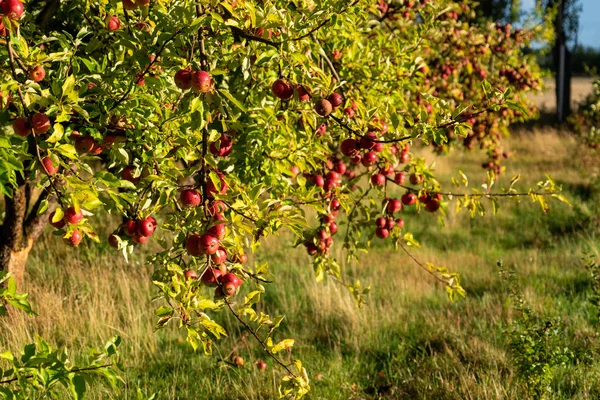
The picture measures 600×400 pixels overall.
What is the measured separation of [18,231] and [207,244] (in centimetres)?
340

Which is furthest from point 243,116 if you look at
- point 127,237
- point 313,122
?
point 127,237

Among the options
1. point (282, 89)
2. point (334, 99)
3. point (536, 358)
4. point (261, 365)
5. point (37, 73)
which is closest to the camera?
point (37, 73)

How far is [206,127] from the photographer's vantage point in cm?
213

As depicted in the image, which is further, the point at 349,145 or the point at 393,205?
the point at 393,205

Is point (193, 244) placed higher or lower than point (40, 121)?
lower

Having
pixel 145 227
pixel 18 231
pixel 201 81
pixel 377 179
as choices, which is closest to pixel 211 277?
pixel 145 227

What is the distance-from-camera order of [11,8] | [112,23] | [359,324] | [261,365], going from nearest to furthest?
[11,8] < [112,23] < [261,365] < [359,324]

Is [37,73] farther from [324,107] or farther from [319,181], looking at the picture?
[319,181]

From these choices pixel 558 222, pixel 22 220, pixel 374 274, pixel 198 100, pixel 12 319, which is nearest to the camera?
pixel 198 100

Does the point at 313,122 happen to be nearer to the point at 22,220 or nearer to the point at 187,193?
the point at 187,193

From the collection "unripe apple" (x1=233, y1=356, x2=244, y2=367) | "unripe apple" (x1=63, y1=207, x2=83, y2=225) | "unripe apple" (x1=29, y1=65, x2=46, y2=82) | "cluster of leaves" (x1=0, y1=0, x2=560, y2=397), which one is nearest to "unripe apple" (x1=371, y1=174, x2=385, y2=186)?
"cluster of leaves" (x1=0, y1=0, x2=560, y2=397)

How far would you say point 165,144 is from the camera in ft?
8.66

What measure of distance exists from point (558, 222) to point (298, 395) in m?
6.54

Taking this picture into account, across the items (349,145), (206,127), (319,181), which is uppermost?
(206,127)
